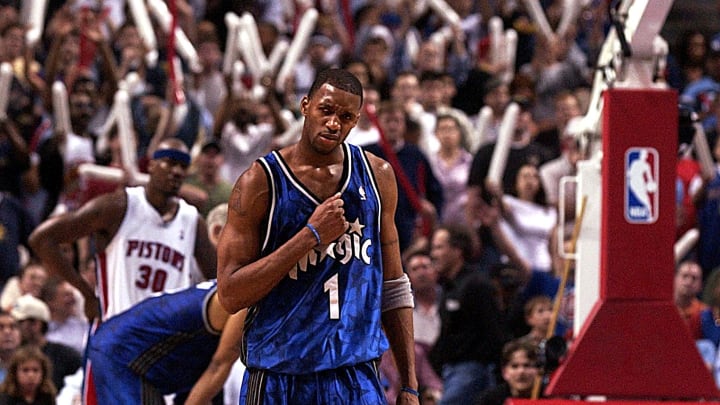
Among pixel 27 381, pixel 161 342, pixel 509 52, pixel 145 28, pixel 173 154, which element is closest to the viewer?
pixel 161 342

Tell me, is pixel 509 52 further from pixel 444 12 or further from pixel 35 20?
pixel 35 20

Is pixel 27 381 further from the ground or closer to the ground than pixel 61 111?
closer to the ground

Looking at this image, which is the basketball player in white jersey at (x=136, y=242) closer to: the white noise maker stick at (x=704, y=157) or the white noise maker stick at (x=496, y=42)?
the white noise maker stick at (x=704, y=157)

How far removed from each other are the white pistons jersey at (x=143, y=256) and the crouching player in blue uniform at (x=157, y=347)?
1156 mm

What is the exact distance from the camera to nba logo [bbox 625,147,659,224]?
788 centimetres

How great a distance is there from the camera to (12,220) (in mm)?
12562

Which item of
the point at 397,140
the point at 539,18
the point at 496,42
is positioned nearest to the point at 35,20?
the point at 397,140

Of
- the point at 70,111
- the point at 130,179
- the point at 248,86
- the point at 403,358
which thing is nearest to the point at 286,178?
the point at 403,358

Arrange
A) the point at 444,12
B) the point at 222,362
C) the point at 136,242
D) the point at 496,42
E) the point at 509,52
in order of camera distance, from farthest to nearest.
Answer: the point at 444,12 → the point at 496,42 → the point at 509,52 → the point at 136,242 → the point at 222,362

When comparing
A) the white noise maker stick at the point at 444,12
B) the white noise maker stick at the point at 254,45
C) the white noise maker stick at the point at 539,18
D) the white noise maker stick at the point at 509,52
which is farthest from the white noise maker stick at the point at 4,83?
the white noise maker stick at the point at 539,18

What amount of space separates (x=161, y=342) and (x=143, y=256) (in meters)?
1.47

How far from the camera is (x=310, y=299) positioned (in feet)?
18.0

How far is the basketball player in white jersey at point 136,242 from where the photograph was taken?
28.7ft

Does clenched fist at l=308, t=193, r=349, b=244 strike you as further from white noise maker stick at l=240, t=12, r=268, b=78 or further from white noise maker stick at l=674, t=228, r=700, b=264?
white noise maker stick at l=240, t=12, r=268, b=78
